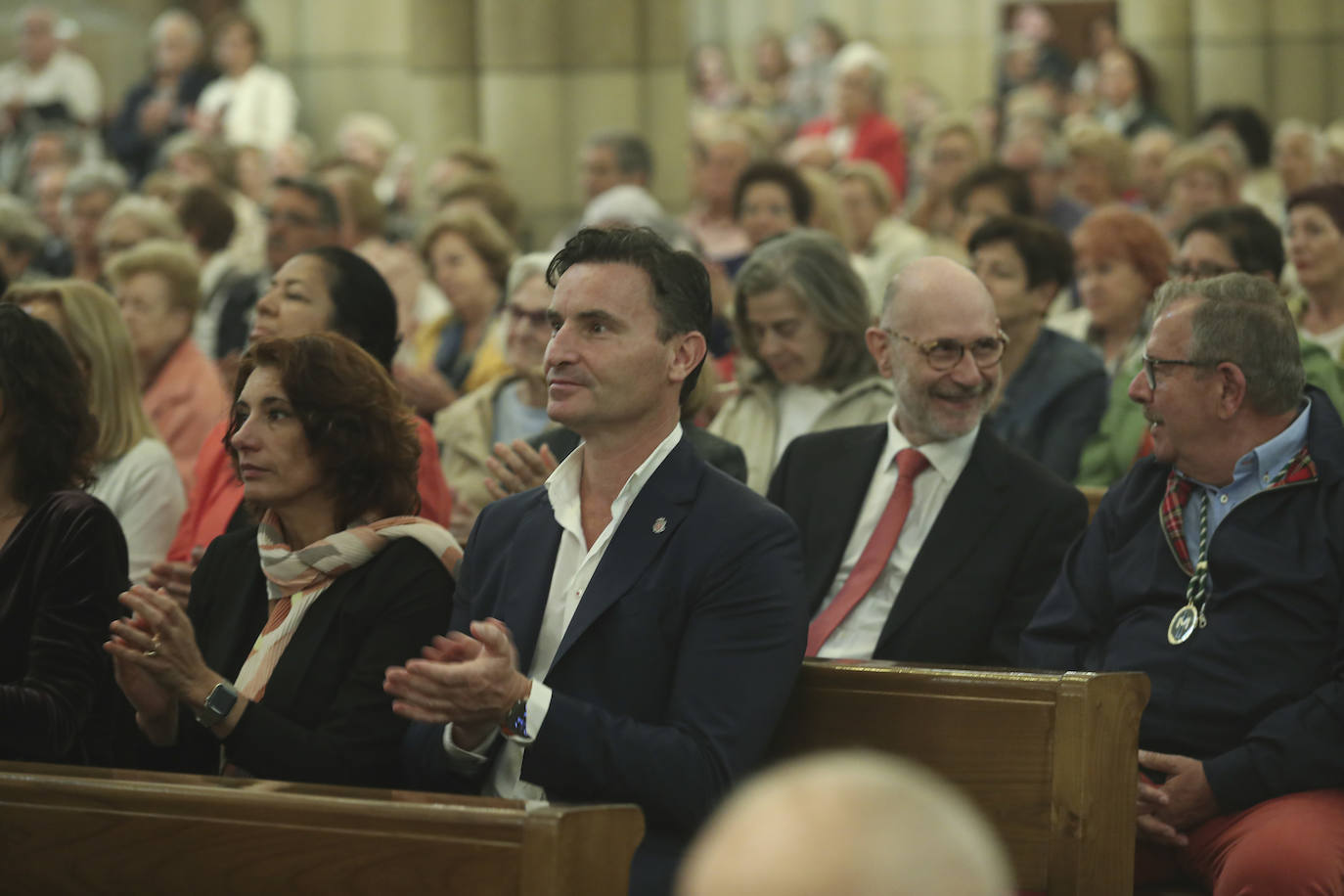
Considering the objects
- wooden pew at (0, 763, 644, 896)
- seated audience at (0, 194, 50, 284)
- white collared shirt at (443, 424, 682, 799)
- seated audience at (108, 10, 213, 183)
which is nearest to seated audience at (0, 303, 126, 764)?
wooden pew at (0, 763, 644, 896)

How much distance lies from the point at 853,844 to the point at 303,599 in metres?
2.35

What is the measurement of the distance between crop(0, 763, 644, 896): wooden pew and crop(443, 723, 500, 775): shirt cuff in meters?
0.36

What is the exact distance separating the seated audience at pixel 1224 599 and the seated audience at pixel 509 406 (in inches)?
82.5

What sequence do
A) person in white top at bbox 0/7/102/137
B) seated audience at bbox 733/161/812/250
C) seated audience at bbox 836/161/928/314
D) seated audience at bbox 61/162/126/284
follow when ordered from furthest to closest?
person in white top at bbox 0/7/102/137 → seated audience at bbox 61/162/126/284 → seated audience at bbox 836/161/928/314 → seated audience at bbox 733/161/812/250

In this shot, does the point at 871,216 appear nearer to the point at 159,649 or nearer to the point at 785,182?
the point at 785,182

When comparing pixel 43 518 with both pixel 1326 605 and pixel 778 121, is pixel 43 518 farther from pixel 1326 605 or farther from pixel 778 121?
pixel 778 121

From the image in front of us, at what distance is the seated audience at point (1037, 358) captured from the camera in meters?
5.41

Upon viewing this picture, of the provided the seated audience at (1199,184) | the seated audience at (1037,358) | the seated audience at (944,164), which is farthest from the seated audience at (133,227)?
the seated audience at (1199,184)

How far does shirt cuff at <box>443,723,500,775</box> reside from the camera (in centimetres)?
303

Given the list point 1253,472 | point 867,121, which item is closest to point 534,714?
point 1253,472

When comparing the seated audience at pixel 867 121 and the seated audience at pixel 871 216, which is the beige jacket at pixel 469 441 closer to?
the seated audience at pixel 871 216

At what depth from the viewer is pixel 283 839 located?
2605 millimetres

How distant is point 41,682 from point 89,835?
76 cm

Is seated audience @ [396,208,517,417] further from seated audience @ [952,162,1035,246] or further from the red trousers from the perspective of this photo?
the red trousers
